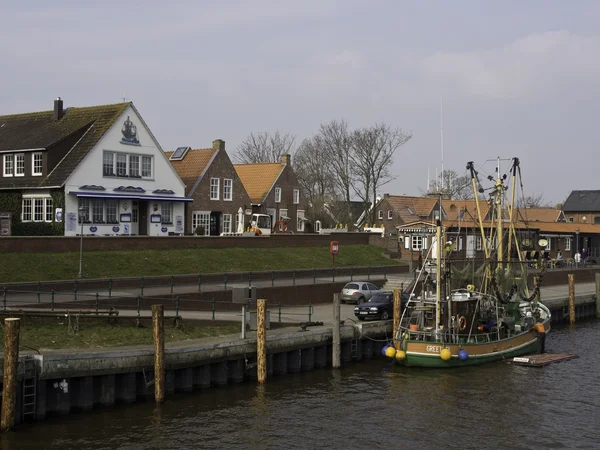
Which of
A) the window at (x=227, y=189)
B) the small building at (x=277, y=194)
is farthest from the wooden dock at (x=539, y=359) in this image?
the small building at (x=277, y=194)

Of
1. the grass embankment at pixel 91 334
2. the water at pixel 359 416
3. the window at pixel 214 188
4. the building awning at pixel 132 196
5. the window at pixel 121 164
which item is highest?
the window at pixel 121 164

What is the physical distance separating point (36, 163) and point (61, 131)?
3454 mm

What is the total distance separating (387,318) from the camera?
4066 centimetres

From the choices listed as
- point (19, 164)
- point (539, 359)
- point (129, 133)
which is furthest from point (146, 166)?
point (539, 359)

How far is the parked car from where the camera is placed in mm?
39906

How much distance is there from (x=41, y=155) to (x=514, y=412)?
39.4 metres

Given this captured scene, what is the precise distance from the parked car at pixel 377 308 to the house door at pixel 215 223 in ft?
95.4

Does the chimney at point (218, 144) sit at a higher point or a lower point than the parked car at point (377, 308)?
higher

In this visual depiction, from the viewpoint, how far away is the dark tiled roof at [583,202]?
123125 millimetres

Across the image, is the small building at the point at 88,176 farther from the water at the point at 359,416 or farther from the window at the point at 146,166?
the water at the point at 359,416

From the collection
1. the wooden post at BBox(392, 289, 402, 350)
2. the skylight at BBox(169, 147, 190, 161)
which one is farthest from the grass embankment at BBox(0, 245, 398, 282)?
the wooden post at BBox(392, 289, 402, 350)

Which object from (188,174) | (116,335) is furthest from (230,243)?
(116,335)

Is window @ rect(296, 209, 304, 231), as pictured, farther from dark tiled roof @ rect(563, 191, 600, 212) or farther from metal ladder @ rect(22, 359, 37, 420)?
dark tiled roof @ rect(563, 191, 600, 212)

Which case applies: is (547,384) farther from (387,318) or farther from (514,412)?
(387,318)
